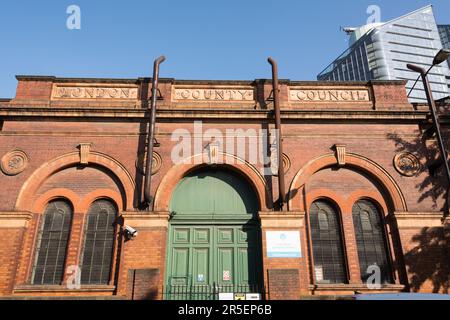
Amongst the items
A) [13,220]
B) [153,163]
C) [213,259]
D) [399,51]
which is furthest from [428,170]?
[399,51]

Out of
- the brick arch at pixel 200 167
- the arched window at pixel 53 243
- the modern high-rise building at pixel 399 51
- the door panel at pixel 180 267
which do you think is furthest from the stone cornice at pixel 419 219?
the modern high-rise building at pixel 399 51

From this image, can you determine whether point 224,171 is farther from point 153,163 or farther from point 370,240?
point 370,240

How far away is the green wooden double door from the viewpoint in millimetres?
10391

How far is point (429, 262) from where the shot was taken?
34.1 feet

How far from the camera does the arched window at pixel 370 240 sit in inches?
423

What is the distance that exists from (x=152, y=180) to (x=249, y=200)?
333 cm

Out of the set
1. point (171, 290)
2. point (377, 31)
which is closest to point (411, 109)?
point (171, 290)

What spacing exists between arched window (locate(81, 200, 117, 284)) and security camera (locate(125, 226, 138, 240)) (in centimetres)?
75

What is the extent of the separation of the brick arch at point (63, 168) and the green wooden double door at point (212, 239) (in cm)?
156

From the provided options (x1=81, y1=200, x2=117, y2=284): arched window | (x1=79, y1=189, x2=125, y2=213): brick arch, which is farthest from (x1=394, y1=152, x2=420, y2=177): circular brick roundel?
(x1=81, y1=200, x2=117, y2=284): arched window

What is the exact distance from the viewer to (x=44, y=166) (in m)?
11.3

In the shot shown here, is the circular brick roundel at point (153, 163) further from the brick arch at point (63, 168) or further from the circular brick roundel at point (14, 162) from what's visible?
the circular brick roundel at point (14, 162)

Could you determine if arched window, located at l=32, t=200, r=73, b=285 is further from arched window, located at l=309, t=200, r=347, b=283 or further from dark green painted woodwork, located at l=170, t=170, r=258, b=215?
arched window, located at l=309, t=200, r=347, b=283

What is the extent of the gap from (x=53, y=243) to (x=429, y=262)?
11.8 m
